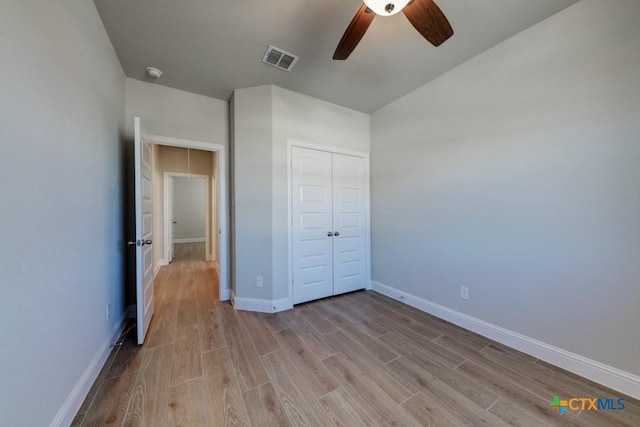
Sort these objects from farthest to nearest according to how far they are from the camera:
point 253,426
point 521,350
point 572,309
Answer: point 521,350 → point 572,309 → point 253,426

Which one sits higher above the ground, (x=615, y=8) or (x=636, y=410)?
(x=615, y=8)

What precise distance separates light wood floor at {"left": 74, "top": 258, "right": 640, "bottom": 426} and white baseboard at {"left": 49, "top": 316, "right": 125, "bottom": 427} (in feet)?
0.16

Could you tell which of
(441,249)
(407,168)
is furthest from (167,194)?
(441,249)

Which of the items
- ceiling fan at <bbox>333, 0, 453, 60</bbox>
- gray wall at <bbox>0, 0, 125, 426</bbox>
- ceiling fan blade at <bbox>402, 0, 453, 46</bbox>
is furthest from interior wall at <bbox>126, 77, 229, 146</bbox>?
ceiling fan blade at <bbox>402, 0, 453, 46</bbox>

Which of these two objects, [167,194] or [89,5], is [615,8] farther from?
[167,194]

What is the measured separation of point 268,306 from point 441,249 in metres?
2.09

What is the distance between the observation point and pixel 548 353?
178cm

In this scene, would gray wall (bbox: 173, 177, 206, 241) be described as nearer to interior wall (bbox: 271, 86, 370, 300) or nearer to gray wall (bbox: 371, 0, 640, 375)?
interior wall (bbox: 271, 86, 370, 300)

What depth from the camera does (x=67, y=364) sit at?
1.26m

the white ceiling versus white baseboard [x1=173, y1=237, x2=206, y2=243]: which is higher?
the white ceiling

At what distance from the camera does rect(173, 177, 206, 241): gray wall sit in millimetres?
7922

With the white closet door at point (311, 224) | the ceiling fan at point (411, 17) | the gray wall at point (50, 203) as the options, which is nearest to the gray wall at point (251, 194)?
the white closet door at point (311, 224)

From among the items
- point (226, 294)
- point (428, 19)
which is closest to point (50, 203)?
point (226, 294)

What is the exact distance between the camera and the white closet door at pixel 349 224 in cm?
315
